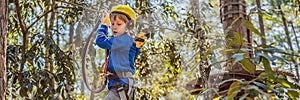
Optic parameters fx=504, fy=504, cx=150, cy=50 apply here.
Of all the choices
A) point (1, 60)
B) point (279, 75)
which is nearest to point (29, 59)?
point (1, 60)

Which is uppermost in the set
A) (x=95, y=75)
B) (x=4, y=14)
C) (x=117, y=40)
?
(x=4, y=14)

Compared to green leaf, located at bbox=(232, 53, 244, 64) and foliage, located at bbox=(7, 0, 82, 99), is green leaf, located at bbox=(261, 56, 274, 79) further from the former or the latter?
foliage, located at bbox=(7, 0, 82, 99)

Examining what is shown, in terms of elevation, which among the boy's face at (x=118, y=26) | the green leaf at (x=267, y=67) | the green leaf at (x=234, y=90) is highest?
the boy's face at (x=118, y=26)

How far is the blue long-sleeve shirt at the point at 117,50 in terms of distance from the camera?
2.03 meters

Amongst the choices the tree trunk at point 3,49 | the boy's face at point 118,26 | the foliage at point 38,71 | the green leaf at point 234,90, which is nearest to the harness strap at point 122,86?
the boy's face at point 118,26

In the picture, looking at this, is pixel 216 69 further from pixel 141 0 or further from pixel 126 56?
pixel 141 0

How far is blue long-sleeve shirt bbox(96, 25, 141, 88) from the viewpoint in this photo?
203 cm

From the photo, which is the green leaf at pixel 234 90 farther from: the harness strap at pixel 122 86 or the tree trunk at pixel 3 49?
the tree trunk at pixel 3 49

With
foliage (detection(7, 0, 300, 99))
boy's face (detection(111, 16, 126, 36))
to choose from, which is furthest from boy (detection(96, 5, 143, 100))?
foliage (detection(7, 0, 300, 99))

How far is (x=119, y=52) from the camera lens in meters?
2.04

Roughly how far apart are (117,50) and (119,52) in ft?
0.04

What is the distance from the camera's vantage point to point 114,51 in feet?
6.66

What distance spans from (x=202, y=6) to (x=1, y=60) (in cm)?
134

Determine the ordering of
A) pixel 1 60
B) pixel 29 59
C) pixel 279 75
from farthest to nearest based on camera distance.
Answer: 1. pixel 29 59
2. pixel 1 60
3. pixel 279 75
